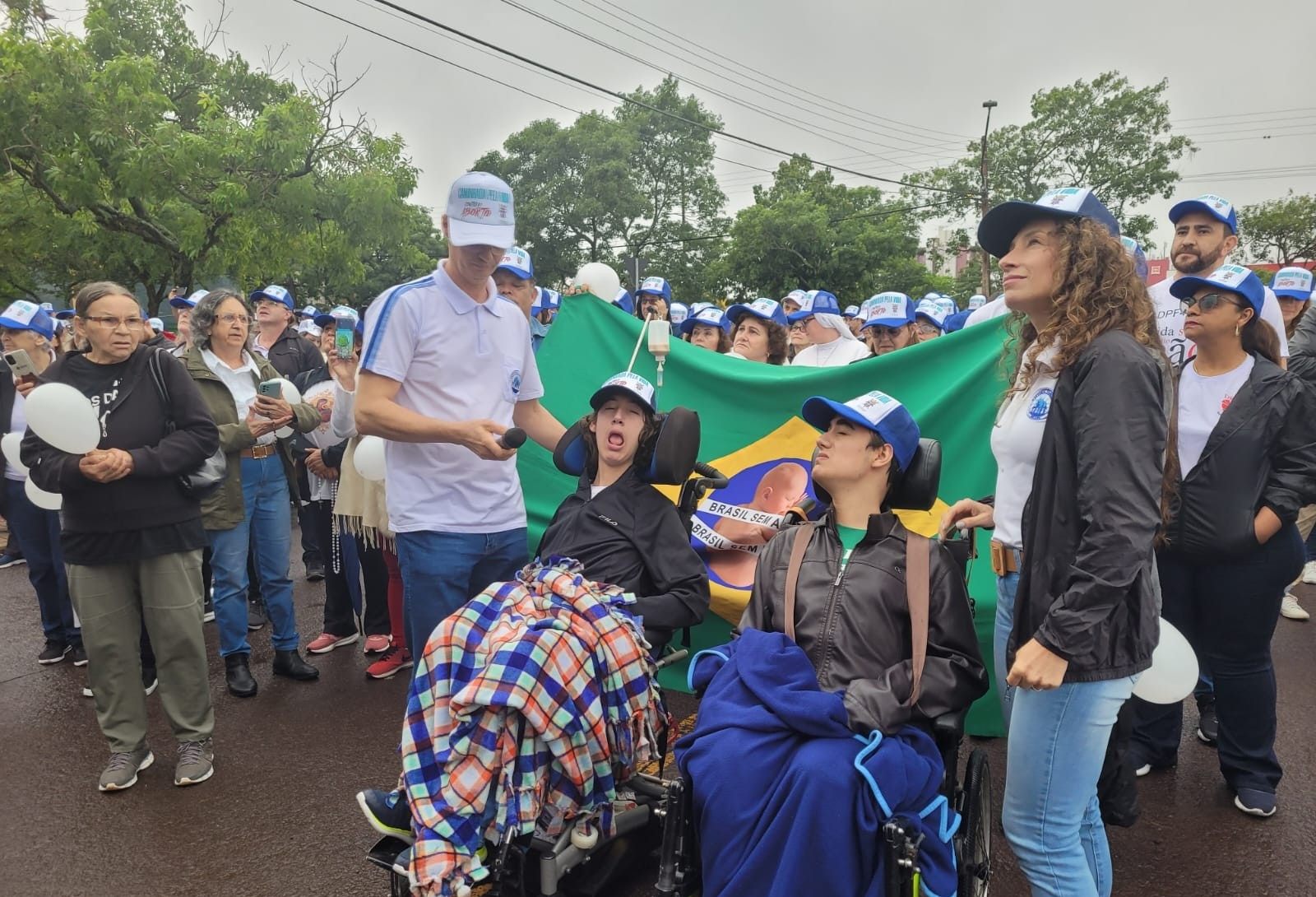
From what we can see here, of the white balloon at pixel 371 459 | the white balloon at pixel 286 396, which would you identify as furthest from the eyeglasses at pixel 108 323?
the white balloon at pixel 371 459

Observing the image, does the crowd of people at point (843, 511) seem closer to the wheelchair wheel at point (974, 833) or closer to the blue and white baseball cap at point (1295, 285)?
the wheelchair wheel at point (974, 833)

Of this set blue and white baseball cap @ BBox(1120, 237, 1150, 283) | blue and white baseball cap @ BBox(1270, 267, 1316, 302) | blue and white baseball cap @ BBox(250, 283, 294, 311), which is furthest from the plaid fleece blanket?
blue and white baseball cap @ BBox(1270, 267, 1316, 302)

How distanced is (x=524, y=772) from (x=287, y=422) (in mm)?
3191

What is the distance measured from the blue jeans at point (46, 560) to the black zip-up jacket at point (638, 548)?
3924 mm

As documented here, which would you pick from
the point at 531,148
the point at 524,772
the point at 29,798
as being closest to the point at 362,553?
the point at 29,798

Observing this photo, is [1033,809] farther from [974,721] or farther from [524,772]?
[974,721]

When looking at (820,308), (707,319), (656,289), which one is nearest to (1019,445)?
(820,308)

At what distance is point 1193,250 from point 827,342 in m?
2.46

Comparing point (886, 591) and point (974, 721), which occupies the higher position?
point (886, 591)

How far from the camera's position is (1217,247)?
4086mm

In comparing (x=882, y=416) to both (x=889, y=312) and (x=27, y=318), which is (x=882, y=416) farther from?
(x=27, y=318)

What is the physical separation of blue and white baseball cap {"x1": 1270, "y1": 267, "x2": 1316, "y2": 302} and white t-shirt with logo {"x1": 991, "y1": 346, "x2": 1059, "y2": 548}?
17.6ft

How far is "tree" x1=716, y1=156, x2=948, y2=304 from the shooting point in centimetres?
3234

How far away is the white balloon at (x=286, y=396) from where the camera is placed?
482 cm
